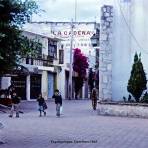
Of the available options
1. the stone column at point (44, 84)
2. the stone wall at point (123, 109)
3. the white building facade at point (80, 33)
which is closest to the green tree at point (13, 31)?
the stone wall at point (123, 109)

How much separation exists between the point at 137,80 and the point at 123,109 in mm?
1814

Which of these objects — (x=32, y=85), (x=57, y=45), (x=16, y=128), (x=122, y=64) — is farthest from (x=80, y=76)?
(x=16, y=128)

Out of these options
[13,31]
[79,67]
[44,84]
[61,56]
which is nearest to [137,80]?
[13,31]

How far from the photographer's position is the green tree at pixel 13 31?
14.8 m

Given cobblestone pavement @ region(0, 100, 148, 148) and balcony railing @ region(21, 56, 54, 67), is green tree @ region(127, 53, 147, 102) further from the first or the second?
balcony railing @ region(21, 56, 54, 67)

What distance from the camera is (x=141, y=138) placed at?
699 inches

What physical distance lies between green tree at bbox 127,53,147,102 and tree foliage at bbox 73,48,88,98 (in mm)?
38594

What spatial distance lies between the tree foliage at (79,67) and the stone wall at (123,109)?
3883 centimetres

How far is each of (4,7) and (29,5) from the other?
0.84 meters

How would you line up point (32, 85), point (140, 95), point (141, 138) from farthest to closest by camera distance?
1. point (32, 85)
2. point (140, 95)
3. point (141, 138)

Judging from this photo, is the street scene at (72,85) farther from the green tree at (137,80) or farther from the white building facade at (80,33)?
the white building facade at (80,33)

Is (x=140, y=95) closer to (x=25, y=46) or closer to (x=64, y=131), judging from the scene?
(x=64, y=131)

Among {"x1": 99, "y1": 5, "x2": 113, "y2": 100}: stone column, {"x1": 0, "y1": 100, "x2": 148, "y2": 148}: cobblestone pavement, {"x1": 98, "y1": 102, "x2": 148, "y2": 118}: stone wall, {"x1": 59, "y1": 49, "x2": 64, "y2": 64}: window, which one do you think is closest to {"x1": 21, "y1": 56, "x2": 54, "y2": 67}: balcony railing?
{"x1": 59, "y1": 49, "x2": 64, "y2": 64}: window

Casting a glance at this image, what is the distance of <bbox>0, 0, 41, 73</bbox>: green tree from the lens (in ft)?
48.5
